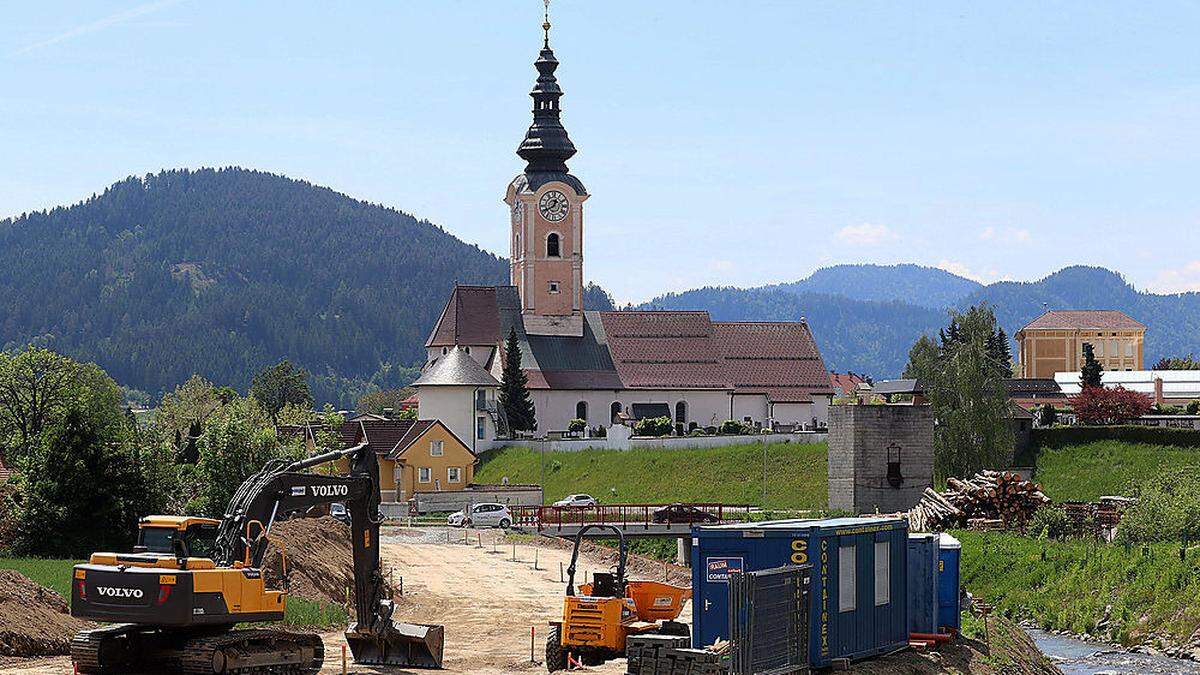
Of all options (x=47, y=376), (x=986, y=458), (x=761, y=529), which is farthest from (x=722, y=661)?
(x=47, y=376)

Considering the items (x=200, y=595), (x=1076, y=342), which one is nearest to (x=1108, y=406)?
(x=200, y=595)

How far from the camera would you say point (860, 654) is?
27594 mm

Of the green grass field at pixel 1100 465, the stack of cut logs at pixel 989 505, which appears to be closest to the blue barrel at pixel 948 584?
the stack of cut logs at pixel 989 505

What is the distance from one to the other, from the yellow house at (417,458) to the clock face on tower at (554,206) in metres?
27.7

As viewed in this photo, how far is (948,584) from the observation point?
3142 centimetres

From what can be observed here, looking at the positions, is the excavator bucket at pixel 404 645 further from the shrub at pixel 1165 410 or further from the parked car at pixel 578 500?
the shrub at pixel 1165 410

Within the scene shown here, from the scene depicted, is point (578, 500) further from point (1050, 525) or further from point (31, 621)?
point (31, 621)

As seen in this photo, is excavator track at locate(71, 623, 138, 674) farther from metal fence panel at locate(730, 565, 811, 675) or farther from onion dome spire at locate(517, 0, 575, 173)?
onion dome spire at locate(517, 0, 575, 173)

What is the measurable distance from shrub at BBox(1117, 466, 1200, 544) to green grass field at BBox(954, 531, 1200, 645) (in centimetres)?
111

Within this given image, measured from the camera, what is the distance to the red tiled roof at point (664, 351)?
10388 cm

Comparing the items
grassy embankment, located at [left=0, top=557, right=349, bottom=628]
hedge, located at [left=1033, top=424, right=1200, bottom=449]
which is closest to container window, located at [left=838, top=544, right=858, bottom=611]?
grassy embankment, located at [left=0, top=557, right=349, bottom=628]

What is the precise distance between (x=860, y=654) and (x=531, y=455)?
202 feet

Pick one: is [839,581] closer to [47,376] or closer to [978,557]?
[978,557]

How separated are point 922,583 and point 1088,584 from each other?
19.8 m
